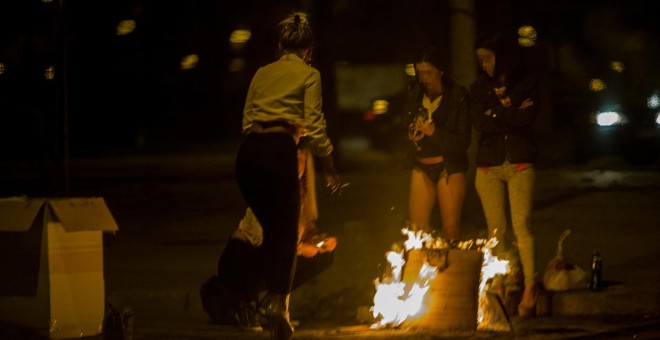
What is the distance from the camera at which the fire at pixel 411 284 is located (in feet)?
25.8

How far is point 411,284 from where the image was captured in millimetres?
7875

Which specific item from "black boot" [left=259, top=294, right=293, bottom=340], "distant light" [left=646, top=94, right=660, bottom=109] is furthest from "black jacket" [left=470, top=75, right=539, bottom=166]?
"distant light" [left=646, top=94, right=660, bottom=109]

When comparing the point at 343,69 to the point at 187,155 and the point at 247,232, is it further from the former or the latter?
the point at 247,232

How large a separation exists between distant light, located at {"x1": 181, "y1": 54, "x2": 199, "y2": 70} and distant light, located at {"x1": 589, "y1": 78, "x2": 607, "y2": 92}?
546 inches

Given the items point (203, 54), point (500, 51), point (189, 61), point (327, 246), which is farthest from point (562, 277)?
point (189, 61)

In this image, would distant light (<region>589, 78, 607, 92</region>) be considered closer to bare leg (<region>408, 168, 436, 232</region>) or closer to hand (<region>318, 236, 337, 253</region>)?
bare leg (<region>408, 168, 436, 232</region>)

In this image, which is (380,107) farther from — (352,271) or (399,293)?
(399,293)

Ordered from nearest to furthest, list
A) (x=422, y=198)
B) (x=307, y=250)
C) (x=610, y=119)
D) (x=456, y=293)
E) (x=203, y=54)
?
(x=307, y=250), (x=456, y=293), (x=422, y=198), (x=610, y=119), (x=203, y=54)

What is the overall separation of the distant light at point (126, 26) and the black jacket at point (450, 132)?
25.7m

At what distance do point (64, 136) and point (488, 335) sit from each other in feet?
15.8

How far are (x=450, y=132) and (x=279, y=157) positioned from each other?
7.89ft

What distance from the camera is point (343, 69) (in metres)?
31.3

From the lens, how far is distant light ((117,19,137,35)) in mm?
33344

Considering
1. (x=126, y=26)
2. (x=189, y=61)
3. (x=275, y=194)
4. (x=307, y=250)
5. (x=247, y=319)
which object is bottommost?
(x=247, y=319)
